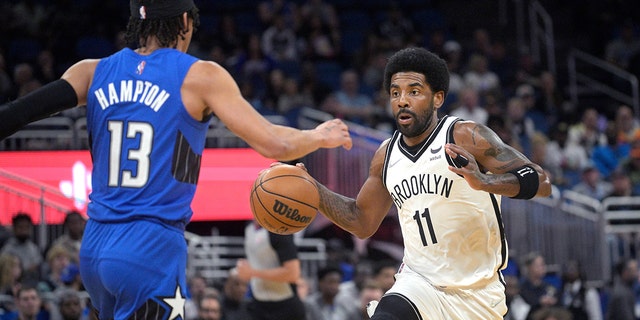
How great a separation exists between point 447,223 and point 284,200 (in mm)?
936

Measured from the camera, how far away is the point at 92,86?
459 cm

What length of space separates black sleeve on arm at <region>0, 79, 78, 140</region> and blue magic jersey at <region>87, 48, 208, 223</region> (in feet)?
0.35

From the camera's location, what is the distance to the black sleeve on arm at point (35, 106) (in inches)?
174

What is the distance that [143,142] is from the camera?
14.6ft

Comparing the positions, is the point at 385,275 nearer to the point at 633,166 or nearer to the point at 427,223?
the point at 427,223

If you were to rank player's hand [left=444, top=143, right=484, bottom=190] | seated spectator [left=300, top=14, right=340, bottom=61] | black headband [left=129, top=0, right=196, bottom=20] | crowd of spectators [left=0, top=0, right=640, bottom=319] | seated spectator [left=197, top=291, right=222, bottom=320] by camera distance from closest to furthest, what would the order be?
1. black headband [left=129, top=0, right=196, bottom=20]
2. player's hand [left=444, top=143, right=484, bottom=190]
3. seated spectator [left=197, top=291, right=222, bottom=320]
4. crowd of spectators [left=0, top=0, right=640, bottom=319]
5. seated spectator [left=300, top=14, right=340, bottom=61]

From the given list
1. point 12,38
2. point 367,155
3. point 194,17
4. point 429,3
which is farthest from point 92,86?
point 429,3

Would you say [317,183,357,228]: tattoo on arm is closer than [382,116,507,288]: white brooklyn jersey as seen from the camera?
No

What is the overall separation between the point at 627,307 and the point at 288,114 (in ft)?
17.6

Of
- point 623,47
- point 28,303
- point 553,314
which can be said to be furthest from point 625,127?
point 28,303

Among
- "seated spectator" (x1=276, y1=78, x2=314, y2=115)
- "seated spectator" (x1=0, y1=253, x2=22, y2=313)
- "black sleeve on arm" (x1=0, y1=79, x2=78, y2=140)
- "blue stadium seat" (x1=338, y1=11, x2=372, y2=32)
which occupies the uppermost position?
"blue stadium seat" (x1=338, y1=11, x2=372, y2=32)

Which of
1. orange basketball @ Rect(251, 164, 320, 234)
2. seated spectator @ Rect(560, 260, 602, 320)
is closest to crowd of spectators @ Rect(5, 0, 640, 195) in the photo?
seated spectator @ Rect(560, 260, 602, 320)

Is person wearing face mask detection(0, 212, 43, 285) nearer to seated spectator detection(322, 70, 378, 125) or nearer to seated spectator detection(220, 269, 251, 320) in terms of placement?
seated spectator detection(220, 269, 251, 320)

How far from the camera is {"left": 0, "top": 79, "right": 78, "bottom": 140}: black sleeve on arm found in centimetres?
442
